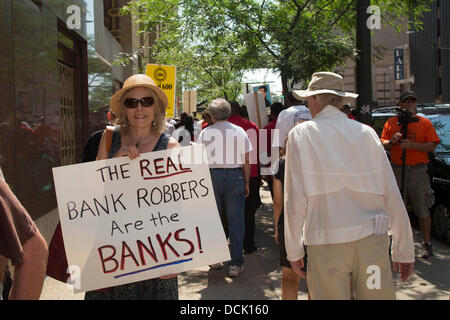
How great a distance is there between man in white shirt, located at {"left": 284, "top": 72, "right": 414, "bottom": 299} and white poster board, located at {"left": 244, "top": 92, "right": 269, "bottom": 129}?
5.73 metres

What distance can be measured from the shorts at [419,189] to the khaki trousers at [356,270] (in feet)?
12.7

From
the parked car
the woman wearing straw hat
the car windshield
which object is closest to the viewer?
the woman wearing straw hat

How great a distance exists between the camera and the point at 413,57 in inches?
1634

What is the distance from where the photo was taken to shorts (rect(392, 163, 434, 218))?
6.39 m

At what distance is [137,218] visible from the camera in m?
2.80

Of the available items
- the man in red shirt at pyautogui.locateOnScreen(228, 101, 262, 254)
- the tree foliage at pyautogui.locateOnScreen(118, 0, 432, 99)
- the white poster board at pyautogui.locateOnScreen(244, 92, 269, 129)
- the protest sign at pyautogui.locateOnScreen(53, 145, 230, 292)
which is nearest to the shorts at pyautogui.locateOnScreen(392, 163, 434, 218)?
the man in red shirt at pyautogui.locateOnScreen(228, 101, 262, 254)

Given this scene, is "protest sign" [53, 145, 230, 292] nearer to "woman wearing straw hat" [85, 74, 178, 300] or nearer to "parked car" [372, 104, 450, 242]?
"woman wearing straw hat" [85, 74, 178, 300]

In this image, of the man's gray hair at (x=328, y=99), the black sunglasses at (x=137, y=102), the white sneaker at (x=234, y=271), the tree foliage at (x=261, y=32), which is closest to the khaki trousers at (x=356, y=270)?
the man's gray hair at (x=328, y=99)

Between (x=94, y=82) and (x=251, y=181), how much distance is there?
4769 millimetres

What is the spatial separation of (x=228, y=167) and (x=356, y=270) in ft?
10.4

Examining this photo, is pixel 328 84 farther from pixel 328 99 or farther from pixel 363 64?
pixel 363 64
